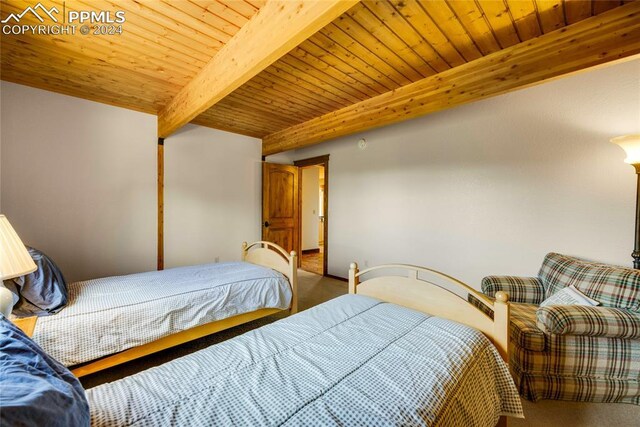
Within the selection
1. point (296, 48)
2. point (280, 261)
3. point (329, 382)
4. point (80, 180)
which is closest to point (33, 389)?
point (329, 382)

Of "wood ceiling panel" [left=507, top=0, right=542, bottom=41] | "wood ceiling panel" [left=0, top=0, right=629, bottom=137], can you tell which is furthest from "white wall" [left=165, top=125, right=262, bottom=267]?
"wood ceiling panel" [left=507, top=0, right=542, bottom=41]

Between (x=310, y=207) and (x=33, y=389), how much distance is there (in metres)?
6.48

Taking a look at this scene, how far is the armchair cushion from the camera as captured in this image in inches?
69.0

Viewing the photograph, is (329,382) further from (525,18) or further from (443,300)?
(525,18)

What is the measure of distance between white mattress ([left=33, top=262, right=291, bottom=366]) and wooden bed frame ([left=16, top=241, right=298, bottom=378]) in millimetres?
90

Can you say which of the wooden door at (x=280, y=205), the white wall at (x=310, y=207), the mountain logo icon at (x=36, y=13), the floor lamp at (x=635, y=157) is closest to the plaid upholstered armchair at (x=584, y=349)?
the floor lamp at (x=635, y=157)

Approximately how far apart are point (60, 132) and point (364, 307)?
12.5ft

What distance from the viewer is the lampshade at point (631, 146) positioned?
1.94m

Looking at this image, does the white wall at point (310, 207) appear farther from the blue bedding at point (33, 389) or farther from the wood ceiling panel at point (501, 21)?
the blue bedding at point (33, 389)

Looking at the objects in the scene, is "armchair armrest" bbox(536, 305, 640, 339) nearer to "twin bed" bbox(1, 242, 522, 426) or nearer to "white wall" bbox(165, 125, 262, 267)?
"twin bed" bbox(1, 242, 522, 426)

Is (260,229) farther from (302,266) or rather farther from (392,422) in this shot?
(392,422)

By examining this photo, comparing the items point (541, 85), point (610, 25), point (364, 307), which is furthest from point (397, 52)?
point (364, 307)

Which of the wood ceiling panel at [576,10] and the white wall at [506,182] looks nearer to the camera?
the wood ceiling panel at [576,10]

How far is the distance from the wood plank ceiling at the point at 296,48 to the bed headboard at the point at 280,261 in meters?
1.83
